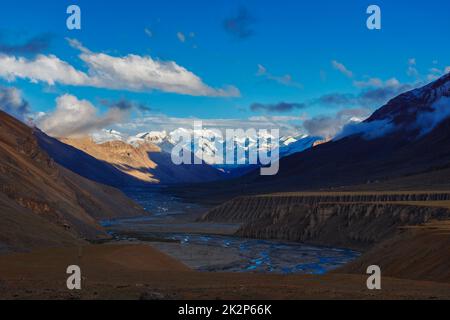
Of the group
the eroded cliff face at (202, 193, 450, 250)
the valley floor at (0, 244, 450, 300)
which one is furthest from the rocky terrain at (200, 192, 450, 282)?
the valley floor at (0, 244, 450, 300)

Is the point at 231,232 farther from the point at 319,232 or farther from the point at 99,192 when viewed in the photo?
the point at 99,192

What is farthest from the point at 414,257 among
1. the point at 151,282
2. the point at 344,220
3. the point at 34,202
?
the point at 344,220

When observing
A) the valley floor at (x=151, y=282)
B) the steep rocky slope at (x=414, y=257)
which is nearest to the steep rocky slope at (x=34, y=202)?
the valley floor at (x=151, y=282)

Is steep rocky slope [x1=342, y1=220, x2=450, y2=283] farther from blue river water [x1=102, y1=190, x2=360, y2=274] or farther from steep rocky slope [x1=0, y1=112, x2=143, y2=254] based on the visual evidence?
steep rocky slope [x1=0, y1=112, x2=143, y2=254]

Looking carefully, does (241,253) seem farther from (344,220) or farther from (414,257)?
(414,257)

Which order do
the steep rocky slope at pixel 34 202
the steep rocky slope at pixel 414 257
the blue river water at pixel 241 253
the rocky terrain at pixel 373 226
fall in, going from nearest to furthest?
the steep rocky slope at pixel 414 257
the rocky terrain at pixel 373 226
the steep rocky slope at pixel 34 202
the blue river water at pixel 241 253

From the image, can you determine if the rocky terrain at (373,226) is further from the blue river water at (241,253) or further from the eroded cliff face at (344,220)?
the blue river water at (241,253)
